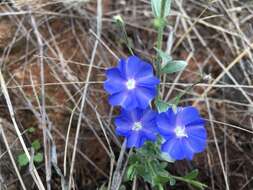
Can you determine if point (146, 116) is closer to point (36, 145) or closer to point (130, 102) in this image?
point (130, 102)

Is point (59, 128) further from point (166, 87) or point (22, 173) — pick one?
point (166, 87)

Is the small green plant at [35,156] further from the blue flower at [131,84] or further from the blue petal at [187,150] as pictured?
the blue petal at [187,150]

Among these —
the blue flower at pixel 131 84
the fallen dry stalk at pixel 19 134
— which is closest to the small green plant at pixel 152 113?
the blue flower at pixel 131 84

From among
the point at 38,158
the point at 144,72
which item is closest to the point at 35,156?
the point at 38,158

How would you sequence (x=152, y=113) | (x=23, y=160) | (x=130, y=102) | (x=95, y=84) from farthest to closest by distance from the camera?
(x=95, y=84)
(x=23, y=160)
(x=152, y=113)
(x=130, y=102)

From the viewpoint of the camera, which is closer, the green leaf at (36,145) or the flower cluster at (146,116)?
the flower cluster at (146,116)

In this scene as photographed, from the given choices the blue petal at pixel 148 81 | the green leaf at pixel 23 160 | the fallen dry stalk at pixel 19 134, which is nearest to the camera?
the blue petal at pixel 148 81
